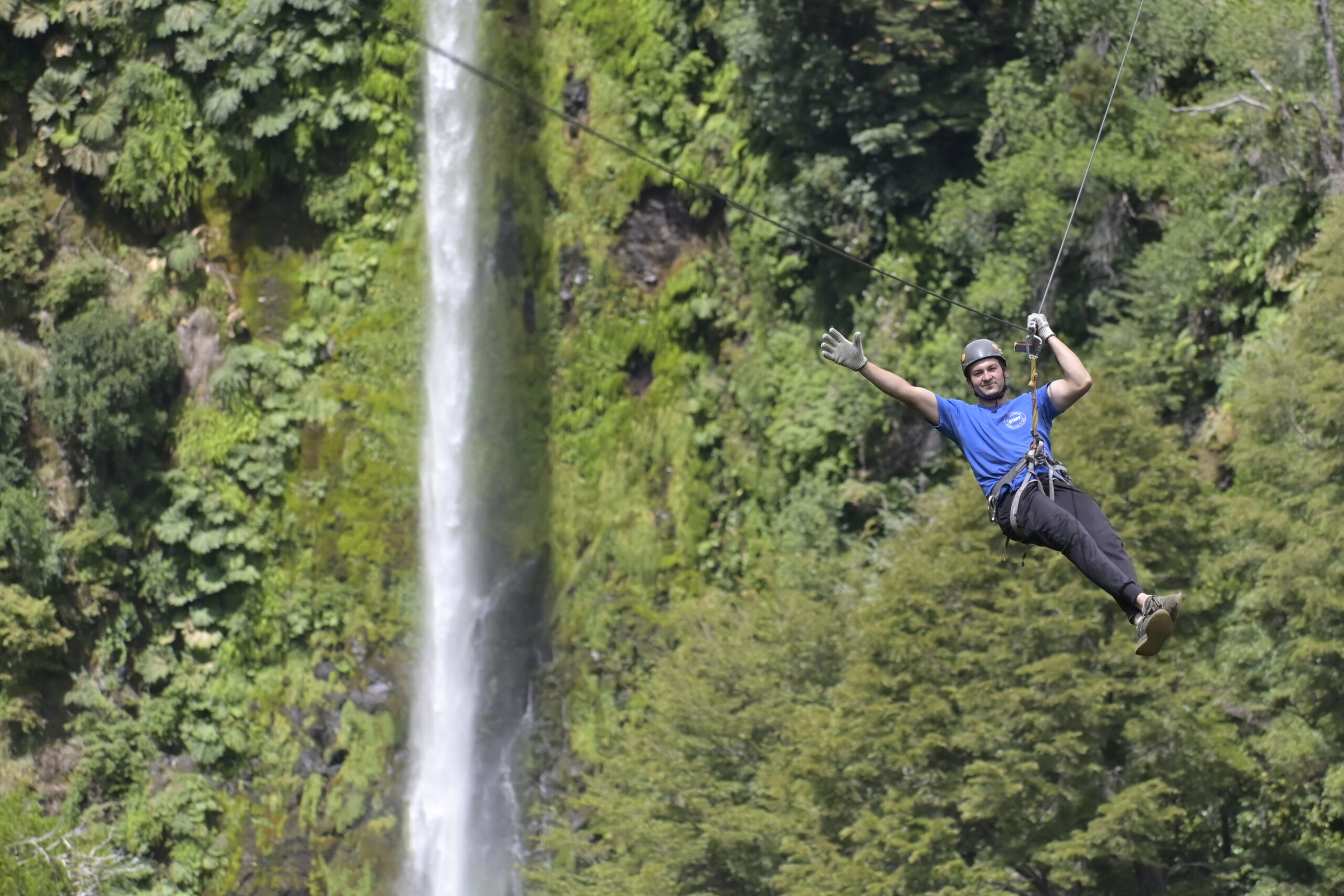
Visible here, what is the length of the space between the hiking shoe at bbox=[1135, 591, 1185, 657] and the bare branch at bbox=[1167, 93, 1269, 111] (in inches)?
477

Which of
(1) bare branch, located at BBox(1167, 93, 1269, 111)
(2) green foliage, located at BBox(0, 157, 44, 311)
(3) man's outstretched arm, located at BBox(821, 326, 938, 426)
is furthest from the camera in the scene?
(2) green foliage, located at BBox(0, 157, 44, 311)

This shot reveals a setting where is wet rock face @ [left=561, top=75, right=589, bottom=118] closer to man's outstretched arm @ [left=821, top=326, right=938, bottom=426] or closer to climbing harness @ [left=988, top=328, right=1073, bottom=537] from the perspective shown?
man's outstretched arm @ [left=821, top=326, right=938, bottom=426]

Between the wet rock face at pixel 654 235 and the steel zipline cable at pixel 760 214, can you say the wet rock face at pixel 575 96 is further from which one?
the wet rock face at pixel 654 235

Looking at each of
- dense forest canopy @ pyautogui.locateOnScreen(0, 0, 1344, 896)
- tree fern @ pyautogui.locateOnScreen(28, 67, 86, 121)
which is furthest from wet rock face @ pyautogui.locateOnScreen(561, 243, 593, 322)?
tree fern @ pyautogui.locateOnScreen(28, 67, 86, 121)

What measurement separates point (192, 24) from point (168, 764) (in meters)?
10.7

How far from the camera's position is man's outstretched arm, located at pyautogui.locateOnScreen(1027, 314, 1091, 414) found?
31.1 feet

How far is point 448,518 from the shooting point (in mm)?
27641

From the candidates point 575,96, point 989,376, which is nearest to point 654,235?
point 575,96

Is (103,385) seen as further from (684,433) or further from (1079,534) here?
(1079,534)

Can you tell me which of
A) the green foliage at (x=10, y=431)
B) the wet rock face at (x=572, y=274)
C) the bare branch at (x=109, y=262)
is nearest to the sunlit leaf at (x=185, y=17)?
the bare branch at (x=109, y=262)

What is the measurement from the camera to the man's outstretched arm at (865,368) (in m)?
9.62

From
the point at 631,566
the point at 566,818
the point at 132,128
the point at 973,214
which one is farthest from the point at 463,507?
the point at 973,214

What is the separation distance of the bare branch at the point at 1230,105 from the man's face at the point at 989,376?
11246 mm

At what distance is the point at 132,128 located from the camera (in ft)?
90.2
